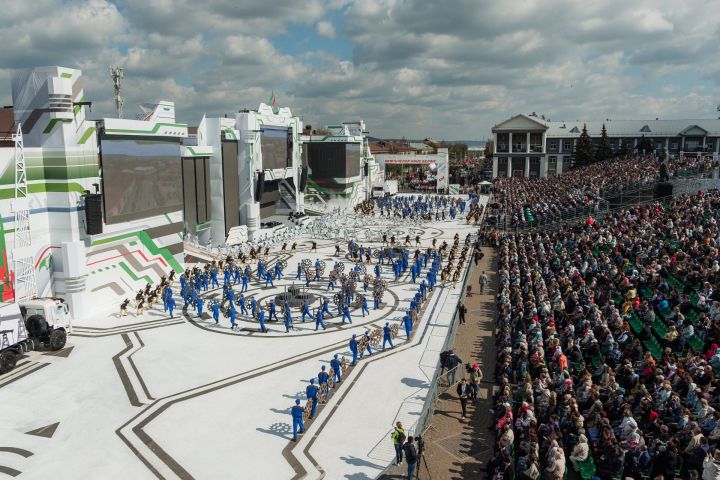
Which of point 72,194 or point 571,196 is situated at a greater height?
point 72,194

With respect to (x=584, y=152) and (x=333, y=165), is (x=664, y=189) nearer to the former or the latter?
(x=333, y=165)

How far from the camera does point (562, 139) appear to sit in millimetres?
95000

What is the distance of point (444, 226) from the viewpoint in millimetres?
51656

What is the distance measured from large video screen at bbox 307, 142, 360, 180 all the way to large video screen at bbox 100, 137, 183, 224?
102 feet

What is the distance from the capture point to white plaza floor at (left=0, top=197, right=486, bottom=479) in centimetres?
1338

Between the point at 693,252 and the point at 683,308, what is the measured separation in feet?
19.5

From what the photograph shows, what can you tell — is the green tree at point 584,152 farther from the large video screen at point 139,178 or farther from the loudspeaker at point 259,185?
the large video screen at point 139,178

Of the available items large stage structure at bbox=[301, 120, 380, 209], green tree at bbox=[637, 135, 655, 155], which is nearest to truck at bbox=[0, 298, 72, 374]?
large stage structure at bbox=[301, 120, 380, 209]

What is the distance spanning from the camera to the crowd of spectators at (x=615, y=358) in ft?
36.3

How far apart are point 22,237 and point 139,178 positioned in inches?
288

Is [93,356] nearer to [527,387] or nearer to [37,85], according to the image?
[37,85]

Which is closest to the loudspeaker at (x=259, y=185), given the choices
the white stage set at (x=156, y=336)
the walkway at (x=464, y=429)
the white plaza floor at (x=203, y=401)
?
the white stage set at (x=156, y=336)

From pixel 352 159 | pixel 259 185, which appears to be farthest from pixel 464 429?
pixel 352 159

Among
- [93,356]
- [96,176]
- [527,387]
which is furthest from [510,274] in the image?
[96,176]
